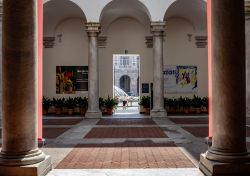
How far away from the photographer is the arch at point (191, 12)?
62.7 ft

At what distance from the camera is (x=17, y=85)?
201 inches

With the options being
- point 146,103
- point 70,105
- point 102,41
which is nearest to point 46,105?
point 70,105

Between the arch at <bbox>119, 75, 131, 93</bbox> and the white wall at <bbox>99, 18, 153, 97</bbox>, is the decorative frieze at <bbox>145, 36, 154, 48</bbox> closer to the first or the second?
the white wall at <bbox>99, 18, 153, 97</bbox>

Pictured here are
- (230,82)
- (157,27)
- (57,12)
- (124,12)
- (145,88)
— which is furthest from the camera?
(145,88)

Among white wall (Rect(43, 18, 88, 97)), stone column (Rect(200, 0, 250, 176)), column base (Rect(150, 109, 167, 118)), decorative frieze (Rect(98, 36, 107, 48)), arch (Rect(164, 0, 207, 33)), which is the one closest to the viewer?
stone column (Rect(200, 0, 250, 176))

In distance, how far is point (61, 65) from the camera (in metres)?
21.8

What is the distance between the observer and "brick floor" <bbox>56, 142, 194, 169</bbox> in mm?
6438

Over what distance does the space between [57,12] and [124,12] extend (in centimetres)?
402

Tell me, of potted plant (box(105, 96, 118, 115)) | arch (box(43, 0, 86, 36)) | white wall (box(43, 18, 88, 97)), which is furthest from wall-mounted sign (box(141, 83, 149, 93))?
arch (box(43, 0, 86, 36))

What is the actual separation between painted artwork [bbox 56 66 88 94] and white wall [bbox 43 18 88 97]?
268mm

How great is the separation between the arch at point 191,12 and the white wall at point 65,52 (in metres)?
5.62

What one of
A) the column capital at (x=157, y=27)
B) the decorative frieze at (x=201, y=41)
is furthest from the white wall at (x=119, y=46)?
the column capital at (x=157, y=27)

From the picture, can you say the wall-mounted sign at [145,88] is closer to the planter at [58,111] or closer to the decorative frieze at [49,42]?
the planter at [58,111]

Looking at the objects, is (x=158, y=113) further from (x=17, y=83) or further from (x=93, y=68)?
(x=17, y=83)
